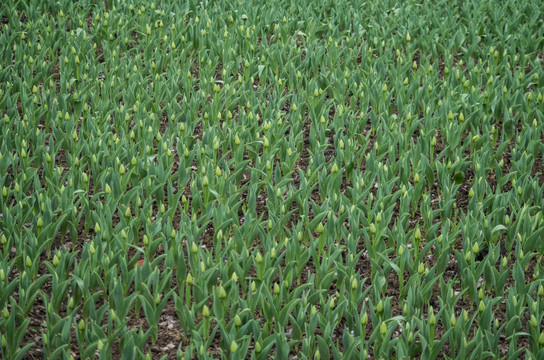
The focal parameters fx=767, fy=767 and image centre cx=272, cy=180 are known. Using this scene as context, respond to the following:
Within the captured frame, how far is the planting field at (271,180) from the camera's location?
314 centimetres

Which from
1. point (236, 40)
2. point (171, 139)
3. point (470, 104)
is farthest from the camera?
point (236, 40)

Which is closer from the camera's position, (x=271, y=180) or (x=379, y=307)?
(x=379, y=307)

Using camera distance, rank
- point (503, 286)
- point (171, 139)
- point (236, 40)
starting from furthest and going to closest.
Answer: point (236, 40)
point (171, 139)
point (503, 286)

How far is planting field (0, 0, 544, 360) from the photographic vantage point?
3.14 meters

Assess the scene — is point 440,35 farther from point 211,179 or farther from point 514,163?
point 211,179

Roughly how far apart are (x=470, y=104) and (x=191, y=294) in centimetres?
248

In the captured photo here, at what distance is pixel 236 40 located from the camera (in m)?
6.04

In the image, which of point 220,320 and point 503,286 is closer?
point 220,320

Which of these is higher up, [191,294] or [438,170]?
[438,170]

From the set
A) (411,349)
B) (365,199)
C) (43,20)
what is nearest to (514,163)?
(365,199)

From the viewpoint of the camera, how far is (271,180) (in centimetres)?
423

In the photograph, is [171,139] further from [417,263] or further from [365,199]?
[417,263]

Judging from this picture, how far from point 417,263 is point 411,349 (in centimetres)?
58

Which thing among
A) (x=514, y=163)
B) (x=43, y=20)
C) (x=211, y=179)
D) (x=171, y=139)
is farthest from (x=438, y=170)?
(x=43, y=20)
